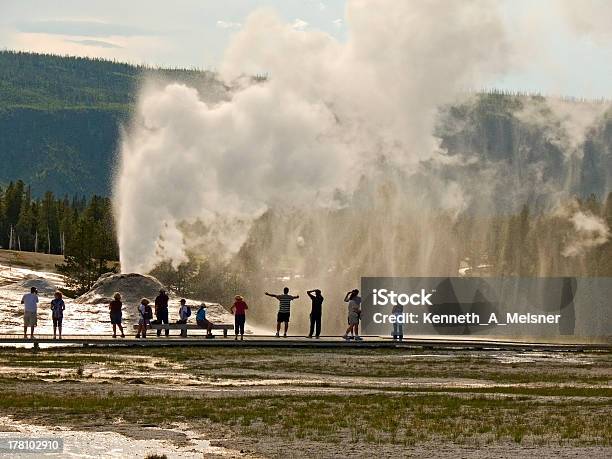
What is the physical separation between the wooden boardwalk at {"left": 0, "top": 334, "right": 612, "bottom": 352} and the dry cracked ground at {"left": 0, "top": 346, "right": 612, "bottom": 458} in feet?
10.5

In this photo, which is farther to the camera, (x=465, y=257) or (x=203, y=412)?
(x=465, y=257)

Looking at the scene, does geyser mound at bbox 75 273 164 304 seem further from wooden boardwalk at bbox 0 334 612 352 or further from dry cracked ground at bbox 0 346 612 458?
dry cracked ground at bbox 0 346 612 458

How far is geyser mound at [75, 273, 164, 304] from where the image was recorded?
55781 millimetres

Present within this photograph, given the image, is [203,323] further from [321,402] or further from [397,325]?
[321,402]

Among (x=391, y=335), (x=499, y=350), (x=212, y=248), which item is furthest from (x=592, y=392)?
(x=212, y=248)

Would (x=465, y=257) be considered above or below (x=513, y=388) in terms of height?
above

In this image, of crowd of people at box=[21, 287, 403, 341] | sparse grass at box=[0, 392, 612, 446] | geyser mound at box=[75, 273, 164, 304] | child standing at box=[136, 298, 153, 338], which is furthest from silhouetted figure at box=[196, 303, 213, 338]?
sparse grass at box=[0, 392, 612, 446]

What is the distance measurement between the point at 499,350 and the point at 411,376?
42.5ft

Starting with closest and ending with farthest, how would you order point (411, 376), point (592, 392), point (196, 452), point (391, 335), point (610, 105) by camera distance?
point (196, 452) → point (592, 392) → point (411, 376) → point (391, 335) → point (610, 105)

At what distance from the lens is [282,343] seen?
4378cm

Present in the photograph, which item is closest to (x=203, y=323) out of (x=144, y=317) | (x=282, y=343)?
(x=144, y=317)

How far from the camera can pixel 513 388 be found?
28.7 meters

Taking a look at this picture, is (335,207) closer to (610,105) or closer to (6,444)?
(610,105)

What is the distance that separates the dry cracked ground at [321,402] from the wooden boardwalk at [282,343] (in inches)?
126
